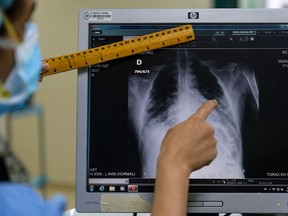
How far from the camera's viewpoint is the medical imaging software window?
905 millimetres

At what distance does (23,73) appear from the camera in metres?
0.65

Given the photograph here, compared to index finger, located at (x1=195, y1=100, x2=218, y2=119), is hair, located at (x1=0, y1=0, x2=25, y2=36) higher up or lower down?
higher up

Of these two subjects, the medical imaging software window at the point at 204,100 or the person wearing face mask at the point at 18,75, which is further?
the medical imaging software window at the point at 204,100

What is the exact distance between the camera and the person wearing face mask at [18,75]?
1.95 ft

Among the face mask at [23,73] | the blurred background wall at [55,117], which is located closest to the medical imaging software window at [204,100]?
the face mask at [23,73]

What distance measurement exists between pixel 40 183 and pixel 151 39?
255cm

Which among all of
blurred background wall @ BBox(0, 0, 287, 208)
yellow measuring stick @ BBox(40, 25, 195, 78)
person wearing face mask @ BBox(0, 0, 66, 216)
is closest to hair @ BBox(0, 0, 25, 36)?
person wearing face mask @ BBox(0, 0, 66, 216)

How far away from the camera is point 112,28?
Result: 0.93 meters

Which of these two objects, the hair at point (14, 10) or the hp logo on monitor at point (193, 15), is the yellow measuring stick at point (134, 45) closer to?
the hp logo on monitor at point (193, 15)

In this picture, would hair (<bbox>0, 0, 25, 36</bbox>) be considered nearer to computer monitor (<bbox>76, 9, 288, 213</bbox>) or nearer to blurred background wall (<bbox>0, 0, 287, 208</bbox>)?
computer monitor (<bbox>76, 9, 288, 213</bbox>)

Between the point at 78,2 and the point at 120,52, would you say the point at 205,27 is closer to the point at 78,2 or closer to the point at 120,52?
the point at 120,52

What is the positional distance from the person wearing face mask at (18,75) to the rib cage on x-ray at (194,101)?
28 centimetres

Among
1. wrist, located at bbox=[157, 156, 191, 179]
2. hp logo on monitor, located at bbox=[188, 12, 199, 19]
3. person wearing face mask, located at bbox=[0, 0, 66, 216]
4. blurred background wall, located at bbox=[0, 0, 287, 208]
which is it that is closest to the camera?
person wearing face mask, located at bbox=[0, 0, 66, 216]

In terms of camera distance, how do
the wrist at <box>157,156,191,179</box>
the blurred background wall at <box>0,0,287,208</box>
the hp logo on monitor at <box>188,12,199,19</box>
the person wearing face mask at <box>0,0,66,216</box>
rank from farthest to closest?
the blurred background wall at <box>0,0,287,208</box> < the hp logo on monitor at <box>188,12,199,19</box> < the wrist at <box>157,156,191,179</box> < the person wearing face mask at <box>0,0,66,216</box>
